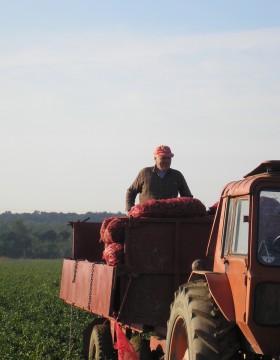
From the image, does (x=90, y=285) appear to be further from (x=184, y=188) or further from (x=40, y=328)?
(x=40, y=328)

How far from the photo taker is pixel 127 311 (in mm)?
10680

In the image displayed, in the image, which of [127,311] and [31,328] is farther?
[31,328]

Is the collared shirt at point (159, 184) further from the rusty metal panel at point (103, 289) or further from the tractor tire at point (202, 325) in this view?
the tractor tire at point (202, 325)

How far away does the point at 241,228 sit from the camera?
26.8ft

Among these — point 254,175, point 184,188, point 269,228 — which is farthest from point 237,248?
point 184,188

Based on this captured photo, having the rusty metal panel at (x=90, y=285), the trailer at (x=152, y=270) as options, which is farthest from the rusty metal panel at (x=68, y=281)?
the trailer at (x=152, y=270)

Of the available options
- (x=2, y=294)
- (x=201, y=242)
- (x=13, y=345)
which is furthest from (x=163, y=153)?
(x=2, y=294)

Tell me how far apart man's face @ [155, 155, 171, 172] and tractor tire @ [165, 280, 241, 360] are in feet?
12.9

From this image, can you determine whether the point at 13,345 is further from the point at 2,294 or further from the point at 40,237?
the point at 40,237

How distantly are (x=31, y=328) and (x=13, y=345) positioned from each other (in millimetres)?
3556

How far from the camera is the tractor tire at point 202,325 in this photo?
7.74m

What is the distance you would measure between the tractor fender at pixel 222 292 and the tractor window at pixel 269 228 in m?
0.50

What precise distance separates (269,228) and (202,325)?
0.95m

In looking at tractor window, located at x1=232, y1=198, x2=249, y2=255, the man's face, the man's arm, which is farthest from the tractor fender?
the man's arm
